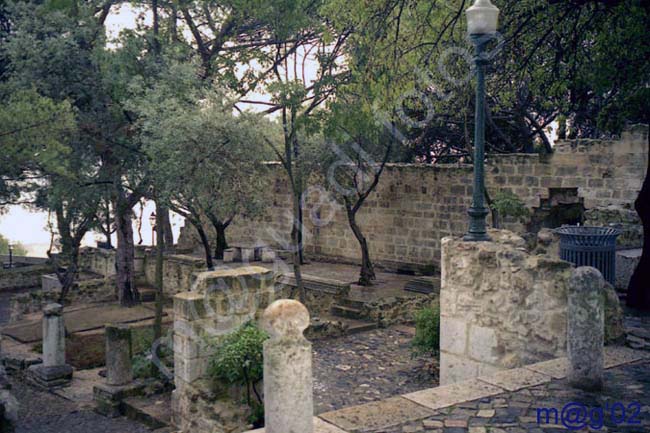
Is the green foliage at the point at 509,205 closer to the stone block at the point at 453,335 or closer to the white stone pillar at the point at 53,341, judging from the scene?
the stone block at the point at 453,335

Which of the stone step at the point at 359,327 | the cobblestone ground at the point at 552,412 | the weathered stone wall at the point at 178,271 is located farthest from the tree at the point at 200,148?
the cobblestone ground at the point at 552,412

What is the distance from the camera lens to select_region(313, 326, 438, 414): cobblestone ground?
9.34 m

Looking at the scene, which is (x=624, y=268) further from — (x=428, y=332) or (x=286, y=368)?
(x=286, y=368)

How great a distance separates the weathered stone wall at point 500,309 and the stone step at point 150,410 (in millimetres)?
4832

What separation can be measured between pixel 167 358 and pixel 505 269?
7448 mm

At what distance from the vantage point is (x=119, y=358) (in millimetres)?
12172

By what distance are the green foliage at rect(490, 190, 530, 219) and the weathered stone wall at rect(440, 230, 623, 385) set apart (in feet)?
29.3

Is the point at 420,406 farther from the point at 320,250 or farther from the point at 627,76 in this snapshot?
the point at 320,250

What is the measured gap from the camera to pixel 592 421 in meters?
5.24

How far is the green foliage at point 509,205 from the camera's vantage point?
16.4 metres

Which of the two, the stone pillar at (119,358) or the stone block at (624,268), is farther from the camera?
the stone pillar at (119,358)

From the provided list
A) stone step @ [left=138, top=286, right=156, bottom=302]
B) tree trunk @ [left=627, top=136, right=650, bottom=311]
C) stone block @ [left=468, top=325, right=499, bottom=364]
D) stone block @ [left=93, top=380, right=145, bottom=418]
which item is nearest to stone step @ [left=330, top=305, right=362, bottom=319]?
stone block @ [left=93, top=380, right=145, bottom=418]

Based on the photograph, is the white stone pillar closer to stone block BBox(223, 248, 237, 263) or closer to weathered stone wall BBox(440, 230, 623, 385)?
stone block BBox(223, 248, 237, 263)

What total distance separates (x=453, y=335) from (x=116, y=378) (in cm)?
683
